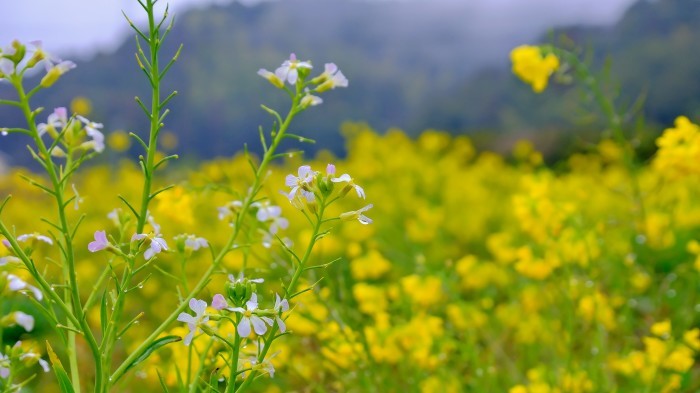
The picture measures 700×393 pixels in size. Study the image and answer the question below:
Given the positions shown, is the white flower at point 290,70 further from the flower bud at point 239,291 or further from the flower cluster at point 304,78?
the flower bud at point 239,291

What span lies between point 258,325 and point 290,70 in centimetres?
45

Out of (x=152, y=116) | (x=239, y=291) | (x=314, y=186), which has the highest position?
(x=152, y=116)

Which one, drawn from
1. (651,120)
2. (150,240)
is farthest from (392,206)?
(651,120)

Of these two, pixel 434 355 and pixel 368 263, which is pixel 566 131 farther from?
pixel 434 355

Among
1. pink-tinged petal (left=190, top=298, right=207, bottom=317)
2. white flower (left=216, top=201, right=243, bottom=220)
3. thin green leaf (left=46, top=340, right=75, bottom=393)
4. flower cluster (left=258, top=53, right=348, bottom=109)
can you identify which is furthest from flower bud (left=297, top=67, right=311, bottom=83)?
thin green leaf (left=46, top=340, right=75, bottom=393)

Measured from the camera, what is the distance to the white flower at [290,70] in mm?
1151

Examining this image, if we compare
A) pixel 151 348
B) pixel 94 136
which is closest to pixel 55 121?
pixel 94 136

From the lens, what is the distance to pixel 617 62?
9742 mm

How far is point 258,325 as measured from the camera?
2.94ft

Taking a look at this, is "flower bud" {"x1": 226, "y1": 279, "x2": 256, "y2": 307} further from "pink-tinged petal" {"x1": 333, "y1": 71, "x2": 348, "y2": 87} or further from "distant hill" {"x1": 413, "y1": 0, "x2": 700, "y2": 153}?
"distant hill" {"x1": 413, "y1": 0, "x2": 700, "y2": 153}

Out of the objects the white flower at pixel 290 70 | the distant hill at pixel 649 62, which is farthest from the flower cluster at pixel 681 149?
the distant hill at pixel 649 62

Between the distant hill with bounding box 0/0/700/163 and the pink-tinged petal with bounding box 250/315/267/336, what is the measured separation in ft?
17.6

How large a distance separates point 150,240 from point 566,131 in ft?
31.8

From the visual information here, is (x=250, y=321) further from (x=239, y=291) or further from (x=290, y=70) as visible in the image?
(x=290, y=70)
